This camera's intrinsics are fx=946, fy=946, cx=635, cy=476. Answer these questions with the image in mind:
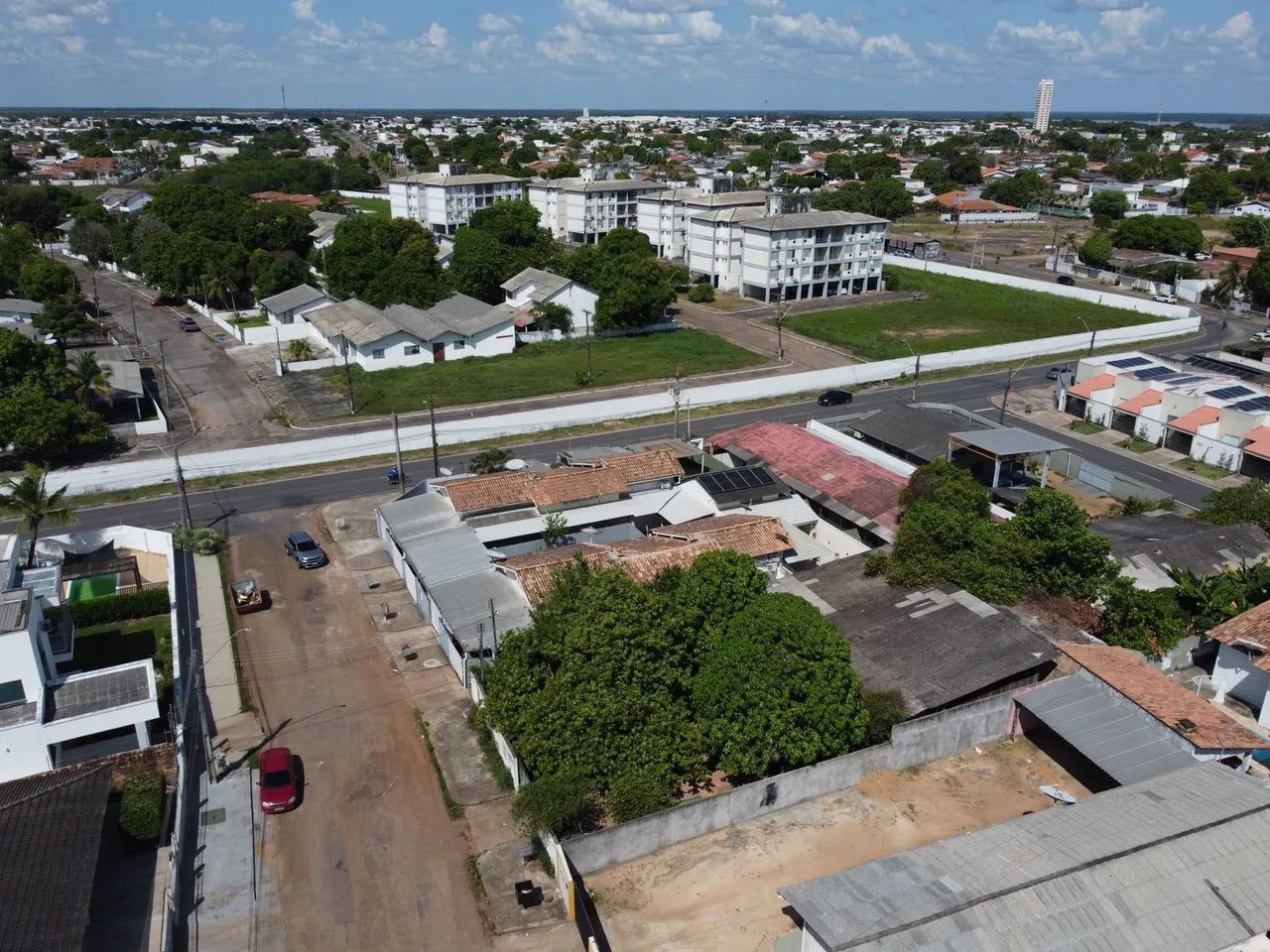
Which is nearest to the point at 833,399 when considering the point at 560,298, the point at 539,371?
the point at 539,371

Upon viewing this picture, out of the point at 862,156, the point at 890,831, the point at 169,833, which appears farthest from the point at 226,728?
the point at 862,156

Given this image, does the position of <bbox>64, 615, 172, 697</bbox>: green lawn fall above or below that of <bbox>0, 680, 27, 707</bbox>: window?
below

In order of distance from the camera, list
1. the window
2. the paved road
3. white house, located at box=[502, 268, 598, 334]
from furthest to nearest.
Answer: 1. white house, located at box=[502, 268, 598, 334]
2. the paved road
3. the window

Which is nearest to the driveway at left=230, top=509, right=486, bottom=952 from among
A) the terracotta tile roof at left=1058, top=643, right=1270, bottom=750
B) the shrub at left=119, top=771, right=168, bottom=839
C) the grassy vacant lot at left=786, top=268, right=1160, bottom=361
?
the shrub at left=119, top=771, right=168, bottom=839

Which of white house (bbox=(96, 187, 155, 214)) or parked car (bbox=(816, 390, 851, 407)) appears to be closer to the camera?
parked car (bbox=(816, 390, 851, 407))

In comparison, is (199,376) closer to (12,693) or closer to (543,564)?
(543,564)

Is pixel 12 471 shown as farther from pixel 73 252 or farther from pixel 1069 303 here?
pixel 1069 303

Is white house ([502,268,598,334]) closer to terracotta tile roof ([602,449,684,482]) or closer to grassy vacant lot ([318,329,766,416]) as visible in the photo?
grassy vacant lot ([318,329,766,416])
